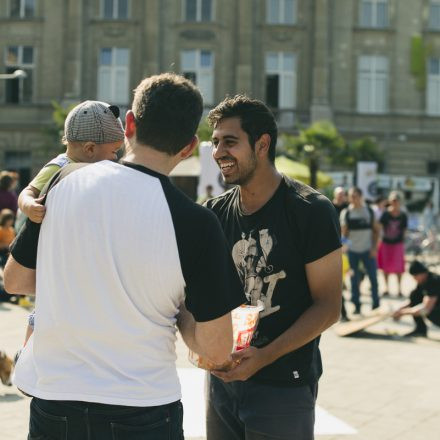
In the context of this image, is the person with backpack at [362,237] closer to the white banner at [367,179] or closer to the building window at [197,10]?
the white banner at [367,179]

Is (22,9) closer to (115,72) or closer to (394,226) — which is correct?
(115,72)

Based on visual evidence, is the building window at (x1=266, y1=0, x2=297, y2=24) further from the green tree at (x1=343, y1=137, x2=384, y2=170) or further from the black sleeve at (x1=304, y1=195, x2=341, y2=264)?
the black sleeve at (x1=304, y1=195, x2=341, y2=264)

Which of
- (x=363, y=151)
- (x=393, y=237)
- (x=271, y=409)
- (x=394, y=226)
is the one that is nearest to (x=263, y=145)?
(x=271, y=409)

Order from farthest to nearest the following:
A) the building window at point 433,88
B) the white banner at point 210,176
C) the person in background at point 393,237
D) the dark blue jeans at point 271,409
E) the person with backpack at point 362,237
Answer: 1. the building window at point 433,88
2. the white banner at point 210,176
3. the person in background at point 393,237
4. the person with backpack at point 362,237
5. the dark blue jeans at point 271,409

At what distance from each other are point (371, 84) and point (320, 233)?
39.2 m

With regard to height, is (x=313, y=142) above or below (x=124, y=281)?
above

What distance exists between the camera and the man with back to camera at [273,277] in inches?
141

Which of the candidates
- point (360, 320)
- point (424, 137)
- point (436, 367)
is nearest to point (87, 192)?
point (436, 367)

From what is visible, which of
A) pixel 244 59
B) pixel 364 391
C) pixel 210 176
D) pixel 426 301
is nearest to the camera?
pixel 364 391

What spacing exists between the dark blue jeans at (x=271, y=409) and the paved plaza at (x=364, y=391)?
217 centimetres

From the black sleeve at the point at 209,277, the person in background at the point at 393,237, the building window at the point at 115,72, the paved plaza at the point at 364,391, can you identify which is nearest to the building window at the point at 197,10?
the building window at the point at 115,72

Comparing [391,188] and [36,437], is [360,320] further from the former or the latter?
[391,188]

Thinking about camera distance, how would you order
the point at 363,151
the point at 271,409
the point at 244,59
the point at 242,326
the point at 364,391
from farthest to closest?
the point at 244,59 → the point at 363,151 → the point at 364,391 → the point at 271,409 → the point at 242,326

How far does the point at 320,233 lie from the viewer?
142 inches
